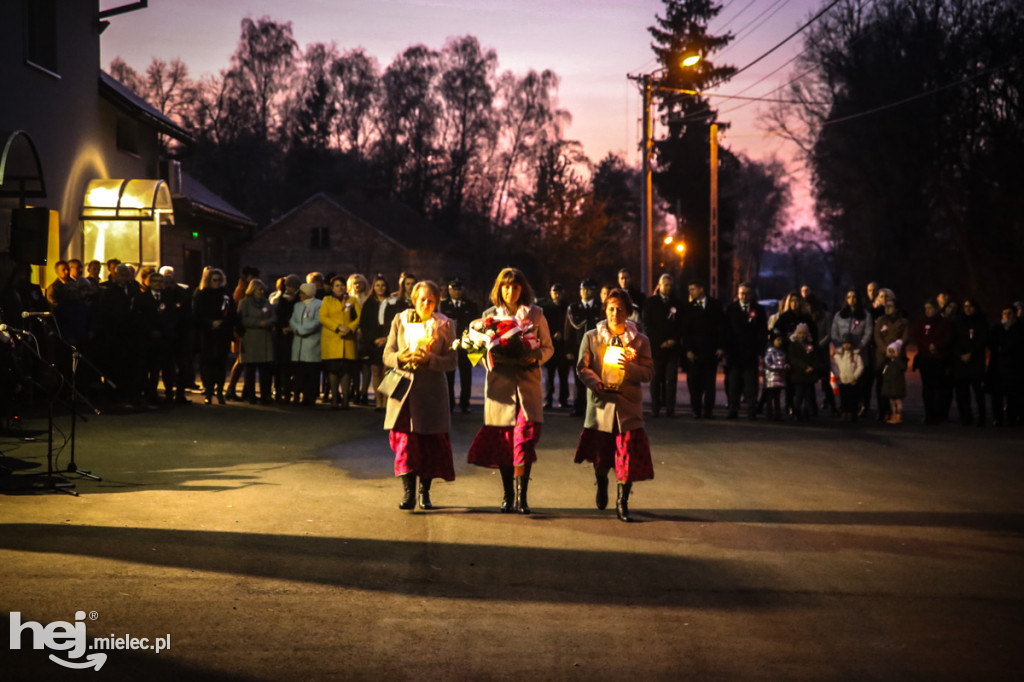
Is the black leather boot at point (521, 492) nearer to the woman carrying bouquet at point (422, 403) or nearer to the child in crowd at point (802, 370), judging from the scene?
the woman carrying bouquet at point (422, 403)

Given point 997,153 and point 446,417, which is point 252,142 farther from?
point 446,417

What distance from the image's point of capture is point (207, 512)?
8.84 metres

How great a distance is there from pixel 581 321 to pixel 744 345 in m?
2.56

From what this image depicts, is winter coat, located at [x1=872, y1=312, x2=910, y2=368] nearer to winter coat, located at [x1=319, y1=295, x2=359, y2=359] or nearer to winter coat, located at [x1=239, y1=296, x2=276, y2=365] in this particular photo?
Result: winter coat, located at [x1=319, y1=295, x2=359, y2=359]

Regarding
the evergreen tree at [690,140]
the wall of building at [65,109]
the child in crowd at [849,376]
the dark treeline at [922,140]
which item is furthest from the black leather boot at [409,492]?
the evergreen tree at [690,140]

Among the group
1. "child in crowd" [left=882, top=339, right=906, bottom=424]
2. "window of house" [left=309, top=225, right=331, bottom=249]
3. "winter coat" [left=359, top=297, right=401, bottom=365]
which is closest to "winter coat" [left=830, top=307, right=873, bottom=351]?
"child in crowd" [left=882, top=339, right=906, bottom=424]

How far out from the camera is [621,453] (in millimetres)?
9039

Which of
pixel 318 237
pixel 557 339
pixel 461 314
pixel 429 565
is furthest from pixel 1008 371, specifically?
pixel 318 237

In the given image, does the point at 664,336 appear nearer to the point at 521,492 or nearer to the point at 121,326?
the point at 121,326

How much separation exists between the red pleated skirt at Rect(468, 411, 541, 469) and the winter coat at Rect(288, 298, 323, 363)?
9.03 m

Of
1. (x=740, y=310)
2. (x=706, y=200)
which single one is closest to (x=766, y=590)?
(x=740, y=310)

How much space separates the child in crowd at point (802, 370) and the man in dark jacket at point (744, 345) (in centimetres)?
52

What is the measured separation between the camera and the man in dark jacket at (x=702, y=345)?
55.7 ft

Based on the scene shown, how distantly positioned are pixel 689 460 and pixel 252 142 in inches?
2314
